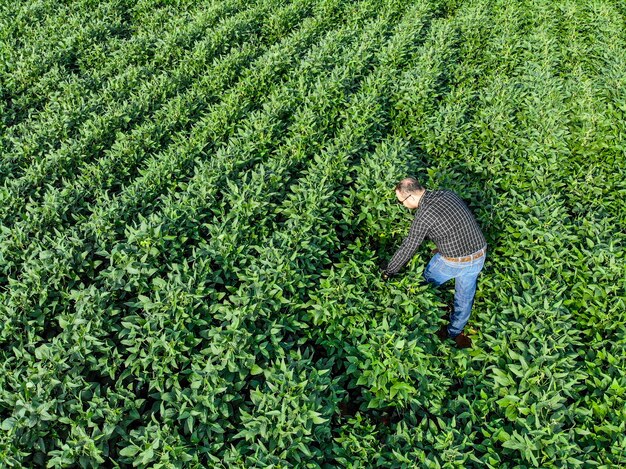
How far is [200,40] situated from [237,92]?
11.1 feet

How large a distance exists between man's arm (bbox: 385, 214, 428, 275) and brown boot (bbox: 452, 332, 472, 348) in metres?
1.42

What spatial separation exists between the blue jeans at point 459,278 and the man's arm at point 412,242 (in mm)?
446

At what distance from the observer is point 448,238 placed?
5.03 metres

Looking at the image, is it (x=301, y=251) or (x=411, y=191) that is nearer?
(x=411, y=191)

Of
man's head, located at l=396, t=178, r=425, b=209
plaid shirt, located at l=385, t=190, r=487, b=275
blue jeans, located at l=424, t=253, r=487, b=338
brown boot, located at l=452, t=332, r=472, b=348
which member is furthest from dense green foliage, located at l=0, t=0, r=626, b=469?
man's head, located at l=396, t=178, r=425, b=209

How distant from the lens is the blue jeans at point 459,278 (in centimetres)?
523

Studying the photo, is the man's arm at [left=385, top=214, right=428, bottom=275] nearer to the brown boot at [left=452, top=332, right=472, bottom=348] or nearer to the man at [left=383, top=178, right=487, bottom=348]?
the man at [left=383, top=178, right=487, bottom=348]

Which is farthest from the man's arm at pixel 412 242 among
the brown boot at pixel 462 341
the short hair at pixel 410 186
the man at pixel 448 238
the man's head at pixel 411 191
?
the brown boot at pixel 462 341

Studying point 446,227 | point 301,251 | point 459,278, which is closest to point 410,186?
point 446,227

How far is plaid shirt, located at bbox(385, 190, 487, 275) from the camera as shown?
497 cm

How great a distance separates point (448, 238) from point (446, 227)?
0.15 m

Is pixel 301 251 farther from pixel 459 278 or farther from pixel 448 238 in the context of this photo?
pixel 459 278

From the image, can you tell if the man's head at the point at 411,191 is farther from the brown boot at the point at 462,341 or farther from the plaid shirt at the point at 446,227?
the brown boot at the point at 462,341

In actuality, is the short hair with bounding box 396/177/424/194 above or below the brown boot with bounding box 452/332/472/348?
above
